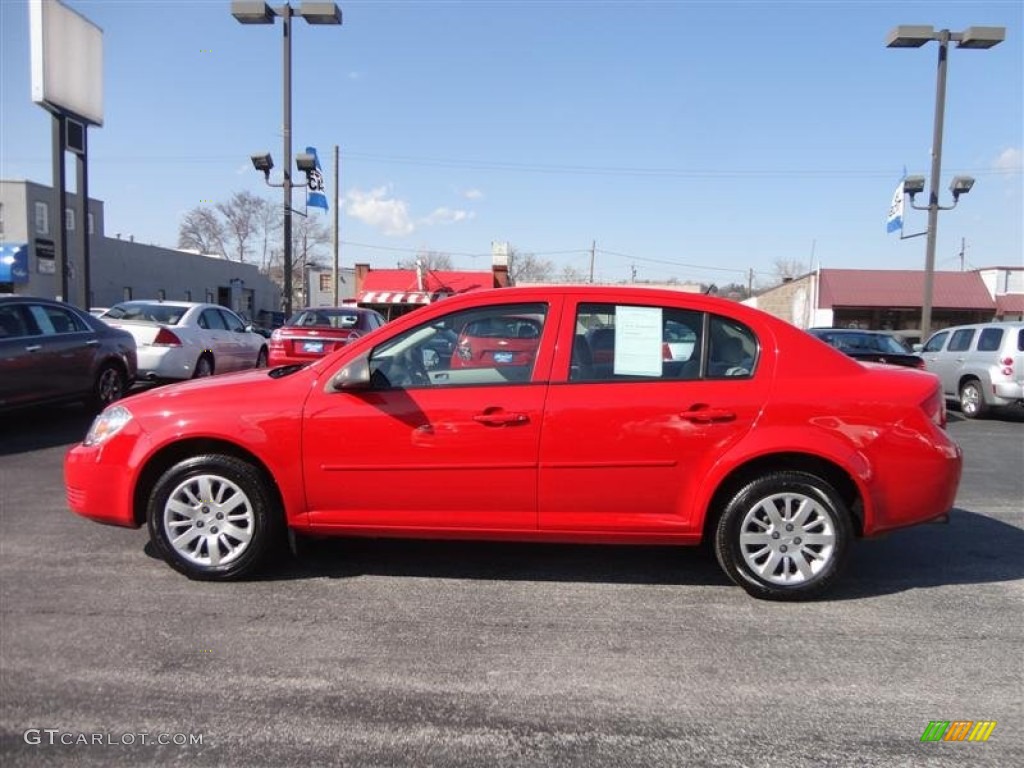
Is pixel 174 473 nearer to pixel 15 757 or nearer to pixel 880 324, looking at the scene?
pixel 15 757

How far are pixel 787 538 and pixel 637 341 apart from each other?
133 centimetres

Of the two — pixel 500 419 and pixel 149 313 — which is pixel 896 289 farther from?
pixel 500 419

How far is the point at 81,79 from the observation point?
1372 centimetres

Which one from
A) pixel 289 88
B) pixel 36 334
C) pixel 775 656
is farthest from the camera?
pixel 289 88

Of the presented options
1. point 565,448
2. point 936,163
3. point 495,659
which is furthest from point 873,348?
point 495,659

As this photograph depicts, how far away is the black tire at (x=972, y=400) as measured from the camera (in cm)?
1150

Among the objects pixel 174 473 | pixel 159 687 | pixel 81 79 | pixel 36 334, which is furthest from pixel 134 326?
pixel 159 687

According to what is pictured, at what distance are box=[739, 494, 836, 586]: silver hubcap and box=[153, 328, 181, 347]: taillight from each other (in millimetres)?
9590

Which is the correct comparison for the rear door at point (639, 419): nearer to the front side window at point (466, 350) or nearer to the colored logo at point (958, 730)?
the front side window at point (466, 350)

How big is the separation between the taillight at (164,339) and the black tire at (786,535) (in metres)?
9.50

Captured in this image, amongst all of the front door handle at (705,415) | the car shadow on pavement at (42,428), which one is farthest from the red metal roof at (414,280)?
the front door handle at (705,415)

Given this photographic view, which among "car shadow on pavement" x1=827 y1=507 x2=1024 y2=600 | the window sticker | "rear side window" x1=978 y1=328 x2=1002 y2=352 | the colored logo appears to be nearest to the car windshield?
the window sticker

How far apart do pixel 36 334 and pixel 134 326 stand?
2.79m

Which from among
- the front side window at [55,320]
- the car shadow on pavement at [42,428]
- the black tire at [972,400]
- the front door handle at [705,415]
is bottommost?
the car shadow on pavement at [42,428]
